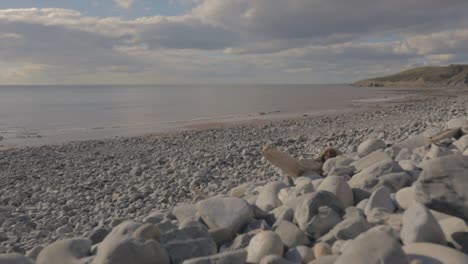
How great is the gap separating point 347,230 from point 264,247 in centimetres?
64

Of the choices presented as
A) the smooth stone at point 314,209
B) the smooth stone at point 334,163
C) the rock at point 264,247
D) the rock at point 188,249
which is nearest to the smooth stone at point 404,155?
the smooth stone at point 334,163

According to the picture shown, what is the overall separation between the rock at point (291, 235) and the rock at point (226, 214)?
14.5 inches

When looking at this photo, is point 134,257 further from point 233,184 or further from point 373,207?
point 233,184

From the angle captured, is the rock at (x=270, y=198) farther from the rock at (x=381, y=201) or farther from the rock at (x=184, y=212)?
the rock at (x=381, y=201)

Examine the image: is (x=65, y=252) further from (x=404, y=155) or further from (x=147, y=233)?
(x=404, y=155)

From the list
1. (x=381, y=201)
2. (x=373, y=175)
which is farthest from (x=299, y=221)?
(x=373, y=175)

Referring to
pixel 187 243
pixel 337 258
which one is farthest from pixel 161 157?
pixel 337 258

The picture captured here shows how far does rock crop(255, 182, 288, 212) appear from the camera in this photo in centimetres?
441

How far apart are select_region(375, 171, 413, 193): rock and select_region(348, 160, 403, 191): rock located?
0.08m

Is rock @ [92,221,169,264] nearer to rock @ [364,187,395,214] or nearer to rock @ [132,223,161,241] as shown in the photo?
rock @ [132,223,161,241]

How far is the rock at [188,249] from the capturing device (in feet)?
9.98

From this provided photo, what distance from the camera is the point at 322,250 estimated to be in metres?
2.91

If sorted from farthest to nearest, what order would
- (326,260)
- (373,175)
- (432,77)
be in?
(432,77) < (373,175) < (326,260)

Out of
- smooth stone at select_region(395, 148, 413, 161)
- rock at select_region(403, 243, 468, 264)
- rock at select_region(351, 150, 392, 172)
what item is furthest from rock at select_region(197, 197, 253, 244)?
smooth stone at select_region(395, 148, 413, 161)
